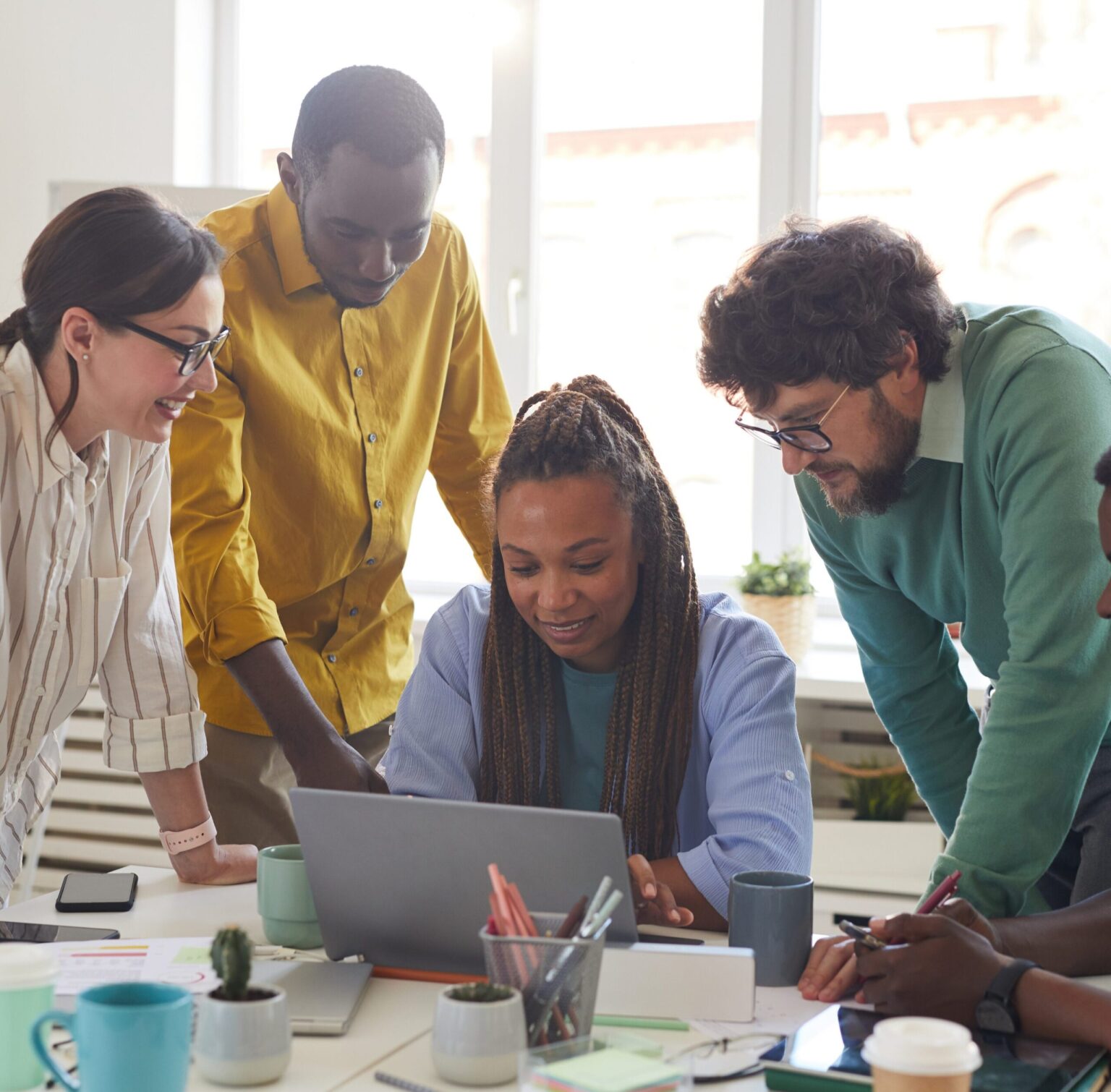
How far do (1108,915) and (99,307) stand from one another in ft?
4.21

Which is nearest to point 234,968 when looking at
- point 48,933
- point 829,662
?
point 48,933

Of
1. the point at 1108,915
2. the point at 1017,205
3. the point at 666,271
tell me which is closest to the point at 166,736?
the point at 1108,915

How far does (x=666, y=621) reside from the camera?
1742 millimetres

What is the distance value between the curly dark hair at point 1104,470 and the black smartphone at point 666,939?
62cm

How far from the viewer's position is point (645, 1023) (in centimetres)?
119

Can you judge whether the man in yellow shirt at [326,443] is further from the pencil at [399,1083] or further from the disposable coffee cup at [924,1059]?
the disposable coffee cup at [924,1059]

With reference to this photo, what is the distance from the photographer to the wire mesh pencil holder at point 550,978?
42.4 inches

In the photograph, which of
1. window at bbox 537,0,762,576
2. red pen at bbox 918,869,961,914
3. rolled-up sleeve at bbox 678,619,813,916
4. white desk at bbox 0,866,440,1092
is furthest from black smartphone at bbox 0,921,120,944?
window at bbox 537,0,762,576

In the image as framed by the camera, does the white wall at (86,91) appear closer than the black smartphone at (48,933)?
No

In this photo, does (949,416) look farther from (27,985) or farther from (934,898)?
(27,985)

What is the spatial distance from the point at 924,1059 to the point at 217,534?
1295 mm

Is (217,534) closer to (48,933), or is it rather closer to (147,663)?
(147,663)

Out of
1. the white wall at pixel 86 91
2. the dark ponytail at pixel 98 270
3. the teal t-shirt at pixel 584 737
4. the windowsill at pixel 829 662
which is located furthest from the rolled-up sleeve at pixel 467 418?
the white wall at pixel 86 91

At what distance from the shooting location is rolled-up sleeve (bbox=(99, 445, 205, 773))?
5.73ft
